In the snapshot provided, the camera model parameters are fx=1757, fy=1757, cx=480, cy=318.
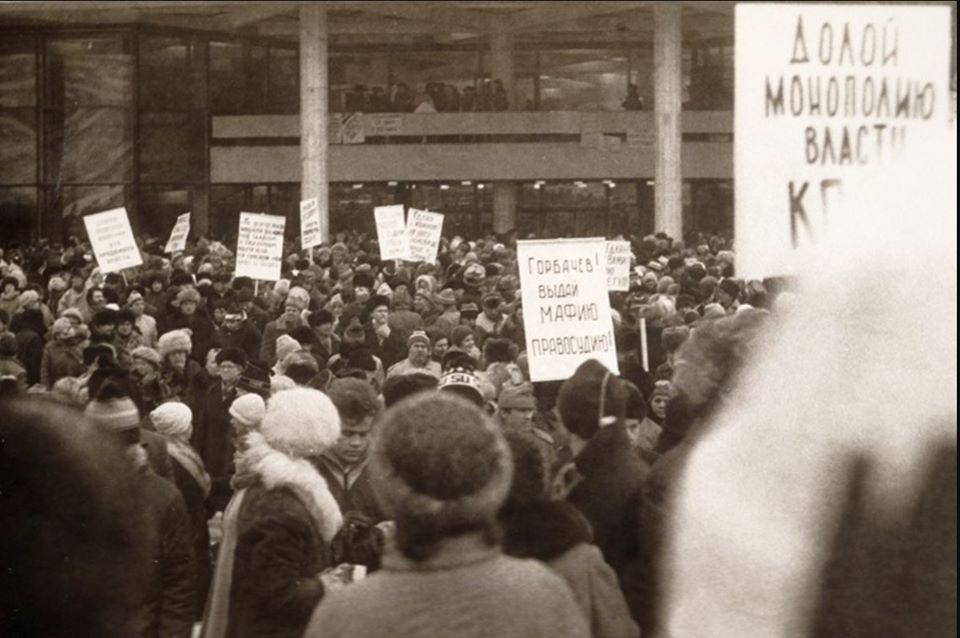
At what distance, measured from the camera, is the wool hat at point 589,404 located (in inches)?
199

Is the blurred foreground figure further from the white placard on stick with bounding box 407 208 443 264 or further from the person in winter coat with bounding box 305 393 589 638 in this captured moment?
the white placard on stick with bounding box 407 208 443 264

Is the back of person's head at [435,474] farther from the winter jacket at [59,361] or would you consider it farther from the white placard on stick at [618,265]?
the white placard on stick at [618,265]

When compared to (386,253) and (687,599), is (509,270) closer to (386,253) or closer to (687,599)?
(386,253)

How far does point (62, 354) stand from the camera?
39.0ft

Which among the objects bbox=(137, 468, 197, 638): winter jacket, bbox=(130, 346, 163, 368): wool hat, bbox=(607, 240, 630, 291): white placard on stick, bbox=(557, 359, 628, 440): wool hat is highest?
bbox=(607, 240, 630, 291): white placard on stick

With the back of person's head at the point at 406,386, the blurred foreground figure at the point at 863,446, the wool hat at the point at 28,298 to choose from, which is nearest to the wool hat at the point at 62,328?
the wool hat at the point at 28,298

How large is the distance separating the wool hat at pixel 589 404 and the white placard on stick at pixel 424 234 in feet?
45.0

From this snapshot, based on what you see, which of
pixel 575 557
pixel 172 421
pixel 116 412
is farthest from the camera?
pixel 172 421

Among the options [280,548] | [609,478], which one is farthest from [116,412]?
[609,478]

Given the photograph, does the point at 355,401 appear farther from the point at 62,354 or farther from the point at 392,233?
the point at 392,233

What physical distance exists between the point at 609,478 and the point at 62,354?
768cm

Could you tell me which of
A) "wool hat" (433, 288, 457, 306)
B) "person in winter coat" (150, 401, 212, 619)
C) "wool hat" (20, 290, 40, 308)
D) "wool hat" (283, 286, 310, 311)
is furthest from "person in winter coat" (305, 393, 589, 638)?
"wool hat" (20, 290, 40, 308)

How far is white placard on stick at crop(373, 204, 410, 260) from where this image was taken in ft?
62.3

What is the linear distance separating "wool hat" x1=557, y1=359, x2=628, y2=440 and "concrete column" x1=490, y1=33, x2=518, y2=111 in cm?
3665
